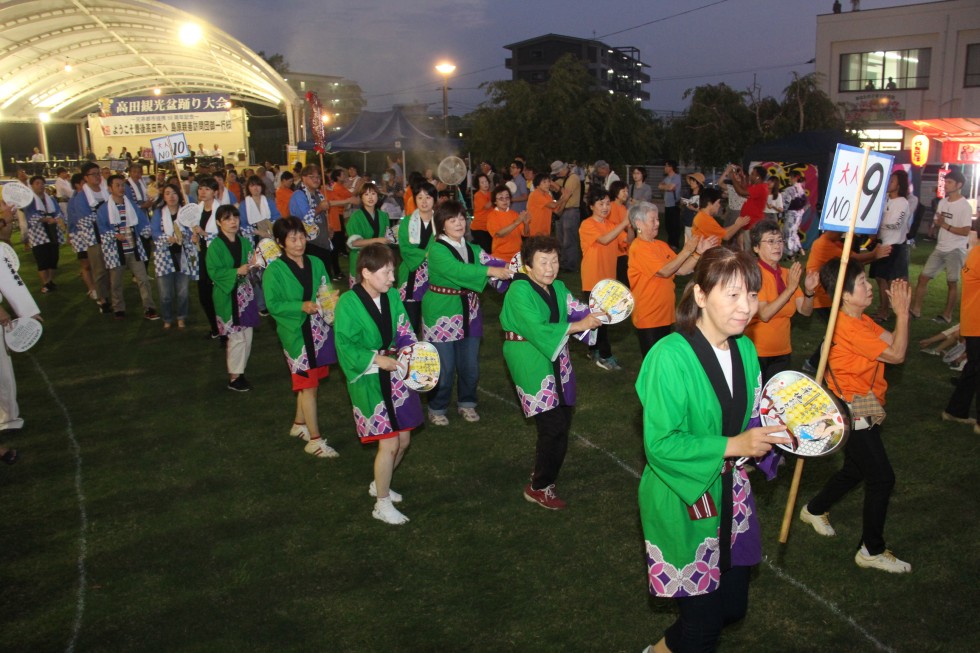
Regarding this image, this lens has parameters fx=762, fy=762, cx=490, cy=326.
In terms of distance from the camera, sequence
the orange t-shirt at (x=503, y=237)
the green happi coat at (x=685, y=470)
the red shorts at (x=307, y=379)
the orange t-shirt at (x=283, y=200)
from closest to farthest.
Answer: the green happi coat at (x=685, y=470) < the red shorts at (x=307, y=379) < the orange t-shirt at (x=503, y=237) < the orange t-shirt at (x=283, y=200)

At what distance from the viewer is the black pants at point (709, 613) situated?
3.15 m

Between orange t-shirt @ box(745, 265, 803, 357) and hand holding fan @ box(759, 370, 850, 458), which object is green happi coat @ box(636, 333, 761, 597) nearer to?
hand holding fan @ box(759, 370, 850, 458)

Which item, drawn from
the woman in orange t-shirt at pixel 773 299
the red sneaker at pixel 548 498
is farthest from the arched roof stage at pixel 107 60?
the woman in orange t-shirt at pixel 773 299

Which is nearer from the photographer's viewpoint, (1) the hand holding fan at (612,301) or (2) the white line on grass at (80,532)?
(2) the white line on grass at (80,532)

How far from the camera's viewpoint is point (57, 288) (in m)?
14.8

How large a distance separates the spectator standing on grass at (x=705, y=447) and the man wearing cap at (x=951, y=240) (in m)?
8.93

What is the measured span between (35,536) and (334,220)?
33.5 feet

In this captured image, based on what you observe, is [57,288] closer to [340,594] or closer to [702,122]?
[340,594]

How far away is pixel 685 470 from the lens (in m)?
2.89

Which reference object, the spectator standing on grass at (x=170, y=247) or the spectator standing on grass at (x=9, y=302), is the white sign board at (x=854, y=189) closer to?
the spectator standing on grass at (x=9, y=302)

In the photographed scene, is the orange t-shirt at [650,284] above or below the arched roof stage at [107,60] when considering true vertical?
below

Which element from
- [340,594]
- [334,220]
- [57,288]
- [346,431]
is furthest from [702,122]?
[340,594]

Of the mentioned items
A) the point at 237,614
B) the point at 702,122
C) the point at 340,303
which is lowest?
the point at 237,614

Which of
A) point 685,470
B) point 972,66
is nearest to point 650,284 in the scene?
point 685,470
